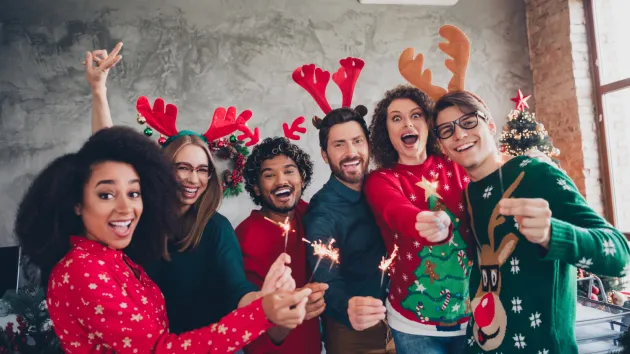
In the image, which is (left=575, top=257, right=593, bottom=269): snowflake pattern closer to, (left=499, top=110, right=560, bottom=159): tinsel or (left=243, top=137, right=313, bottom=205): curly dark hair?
(left=243, top=137, right=313, bottom=205): curly dark hair

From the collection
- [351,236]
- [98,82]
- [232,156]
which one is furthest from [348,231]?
[232,156]

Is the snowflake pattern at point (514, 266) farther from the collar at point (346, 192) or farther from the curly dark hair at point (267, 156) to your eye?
the curly dark hair at point (267, 156)

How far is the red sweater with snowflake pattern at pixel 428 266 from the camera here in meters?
1.59

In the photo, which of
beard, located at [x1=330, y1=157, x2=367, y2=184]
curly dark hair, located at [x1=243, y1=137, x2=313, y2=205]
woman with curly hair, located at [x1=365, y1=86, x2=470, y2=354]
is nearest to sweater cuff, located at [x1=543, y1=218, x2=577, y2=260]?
A: woman with curly hair, located at [x1=365, y1=86, x2=470, y2=354]

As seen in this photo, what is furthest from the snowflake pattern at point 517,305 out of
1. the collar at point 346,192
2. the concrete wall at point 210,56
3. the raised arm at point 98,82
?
the concrete wall at point 210,56

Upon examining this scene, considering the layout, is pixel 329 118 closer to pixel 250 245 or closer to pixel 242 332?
pixel 250 245

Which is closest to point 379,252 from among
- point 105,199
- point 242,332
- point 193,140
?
point 242,332

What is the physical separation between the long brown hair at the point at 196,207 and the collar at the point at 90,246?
1.28ft

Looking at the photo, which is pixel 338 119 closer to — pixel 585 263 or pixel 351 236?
pixel 351 236

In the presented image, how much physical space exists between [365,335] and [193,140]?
1.12 m

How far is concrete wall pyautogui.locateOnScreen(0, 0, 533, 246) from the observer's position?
4.35m

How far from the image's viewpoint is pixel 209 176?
1889 mm

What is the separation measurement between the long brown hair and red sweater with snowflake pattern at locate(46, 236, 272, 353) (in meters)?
0.44

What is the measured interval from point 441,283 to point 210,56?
3.96m
